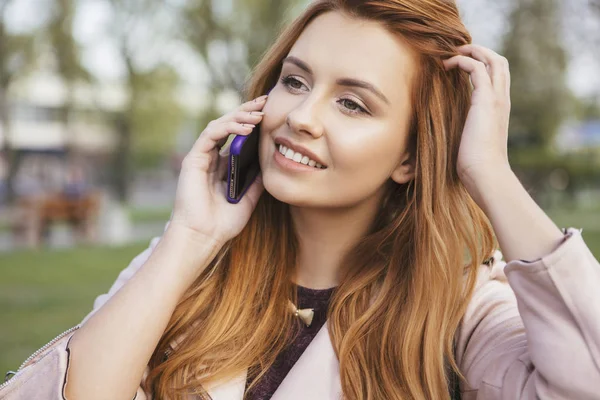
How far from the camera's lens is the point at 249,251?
2514mm

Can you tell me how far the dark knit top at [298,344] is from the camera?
2.21 metres

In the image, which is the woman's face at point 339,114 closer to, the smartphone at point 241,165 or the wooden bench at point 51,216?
the smartphone at point 241,165

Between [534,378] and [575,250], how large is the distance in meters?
0.37

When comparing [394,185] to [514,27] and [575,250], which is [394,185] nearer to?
[575,250]

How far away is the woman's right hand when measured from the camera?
2.27 metres

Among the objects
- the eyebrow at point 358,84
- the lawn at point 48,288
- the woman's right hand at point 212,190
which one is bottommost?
the lawn at point 48,288

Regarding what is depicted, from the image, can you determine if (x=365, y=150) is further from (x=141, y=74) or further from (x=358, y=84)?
(x=141, y=74)

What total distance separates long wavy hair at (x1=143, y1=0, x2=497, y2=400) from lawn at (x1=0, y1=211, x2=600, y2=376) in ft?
12.4

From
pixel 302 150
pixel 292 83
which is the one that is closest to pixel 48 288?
pixel 292 83

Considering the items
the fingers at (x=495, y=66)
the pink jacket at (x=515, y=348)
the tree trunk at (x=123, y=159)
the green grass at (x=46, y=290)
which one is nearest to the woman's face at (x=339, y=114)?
the fingers at (x=495, y=66)

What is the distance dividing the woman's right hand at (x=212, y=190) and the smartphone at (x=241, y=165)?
0.10 feet

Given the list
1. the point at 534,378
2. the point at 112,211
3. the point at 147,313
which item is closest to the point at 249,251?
the point at 147,313

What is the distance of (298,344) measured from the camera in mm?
2320

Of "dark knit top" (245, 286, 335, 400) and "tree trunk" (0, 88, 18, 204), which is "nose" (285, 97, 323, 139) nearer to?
"dark knit top" (245, 286, 335, 400)
